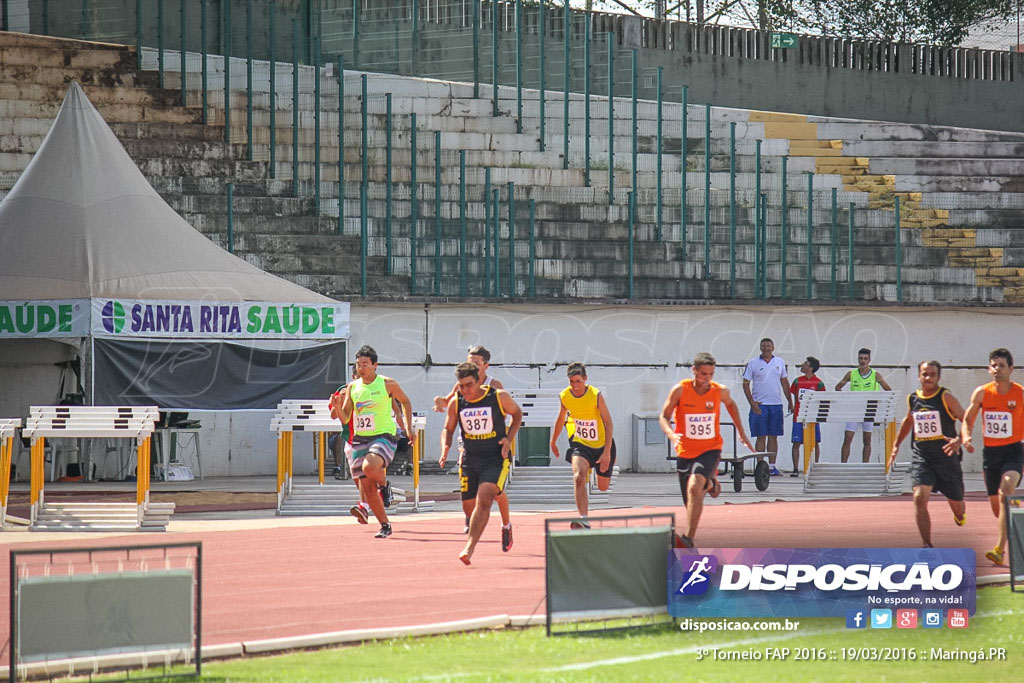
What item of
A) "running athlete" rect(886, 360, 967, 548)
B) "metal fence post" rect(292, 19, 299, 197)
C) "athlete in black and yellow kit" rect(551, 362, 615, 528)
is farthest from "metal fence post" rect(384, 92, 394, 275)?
"running athlete" rect(886, 360, 967, 548)

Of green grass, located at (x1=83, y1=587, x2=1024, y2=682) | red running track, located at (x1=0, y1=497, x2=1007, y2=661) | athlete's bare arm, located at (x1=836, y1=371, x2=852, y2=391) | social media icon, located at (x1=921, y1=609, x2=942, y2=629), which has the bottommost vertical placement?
red running track, located at (x1=0, y1=497, x2=1007, y2=661)

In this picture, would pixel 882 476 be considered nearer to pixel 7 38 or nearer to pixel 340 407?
pixel 340 407

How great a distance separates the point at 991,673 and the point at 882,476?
42.9ft

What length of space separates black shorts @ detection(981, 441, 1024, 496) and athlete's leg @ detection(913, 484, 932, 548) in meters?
1.16

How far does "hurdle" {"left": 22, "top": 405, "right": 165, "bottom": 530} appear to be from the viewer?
16344 mm

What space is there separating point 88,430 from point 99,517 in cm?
101

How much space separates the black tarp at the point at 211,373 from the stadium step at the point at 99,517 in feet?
9.24

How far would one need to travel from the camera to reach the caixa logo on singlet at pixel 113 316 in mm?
19094

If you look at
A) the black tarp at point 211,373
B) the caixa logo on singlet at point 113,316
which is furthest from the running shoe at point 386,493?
the caixa logo on singlet at point 113,316

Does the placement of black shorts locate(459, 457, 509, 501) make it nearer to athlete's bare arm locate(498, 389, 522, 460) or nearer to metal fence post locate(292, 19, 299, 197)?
athlete's bare arm locate(498, 389, 522, 460)

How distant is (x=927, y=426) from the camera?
1357 centimetres

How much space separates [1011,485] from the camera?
14008 mm

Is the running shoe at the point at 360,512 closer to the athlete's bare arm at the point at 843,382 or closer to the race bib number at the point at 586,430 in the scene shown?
the race bib number at the point at 586,430

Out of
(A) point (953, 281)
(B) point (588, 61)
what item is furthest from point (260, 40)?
(A) point (953, 281)
